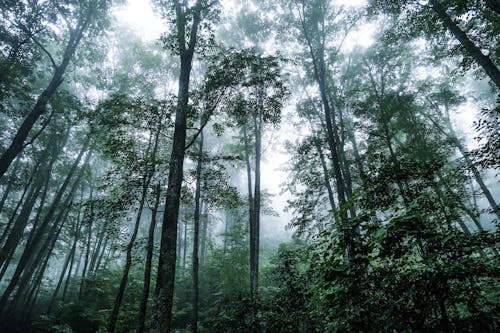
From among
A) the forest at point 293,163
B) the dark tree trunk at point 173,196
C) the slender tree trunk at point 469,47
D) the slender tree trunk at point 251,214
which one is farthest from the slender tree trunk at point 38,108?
the slender tree trunk at point 469,47

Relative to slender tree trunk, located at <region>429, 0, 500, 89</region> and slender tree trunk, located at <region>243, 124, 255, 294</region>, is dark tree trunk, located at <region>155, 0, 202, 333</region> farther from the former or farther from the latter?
slender tree trunk, located at <region>429, 0, 500, 89</region>

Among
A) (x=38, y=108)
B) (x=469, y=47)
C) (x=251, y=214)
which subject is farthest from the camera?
(x=251, y=214)

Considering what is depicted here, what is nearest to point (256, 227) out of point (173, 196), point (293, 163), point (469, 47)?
point (293, 163)

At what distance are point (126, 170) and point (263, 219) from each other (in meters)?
48.8

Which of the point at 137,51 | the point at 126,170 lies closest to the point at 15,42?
the point at 137,51

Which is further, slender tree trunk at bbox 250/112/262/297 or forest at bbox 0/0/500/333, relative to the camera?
slender tree trunk at bbox 250/112/262/297

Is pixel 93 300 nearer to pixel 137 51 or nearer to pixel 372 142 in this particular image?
pixel 137 51

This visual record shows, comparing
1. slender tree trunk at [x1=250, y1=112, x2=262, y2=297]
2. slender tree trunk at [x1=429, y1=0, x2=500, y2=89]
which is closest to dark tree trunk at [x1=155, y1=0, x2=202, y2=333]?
slender tree trunk at [x1=250, y1=112, x2=262, y2=297]

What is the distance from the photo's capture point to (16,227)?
1650 centimetres

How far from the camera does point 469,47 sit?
827 centimetres

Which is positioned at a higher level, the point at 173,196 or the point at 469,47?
the point at 469,47

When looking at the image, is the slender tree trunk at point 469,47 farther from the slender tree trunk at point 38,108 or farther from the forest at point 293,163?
the slender tree trunk at point 38,108

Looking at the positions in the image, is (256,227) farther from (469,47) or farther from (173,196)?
(469,47)

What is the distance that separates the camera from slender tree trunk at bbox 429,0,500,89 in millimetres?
7861
